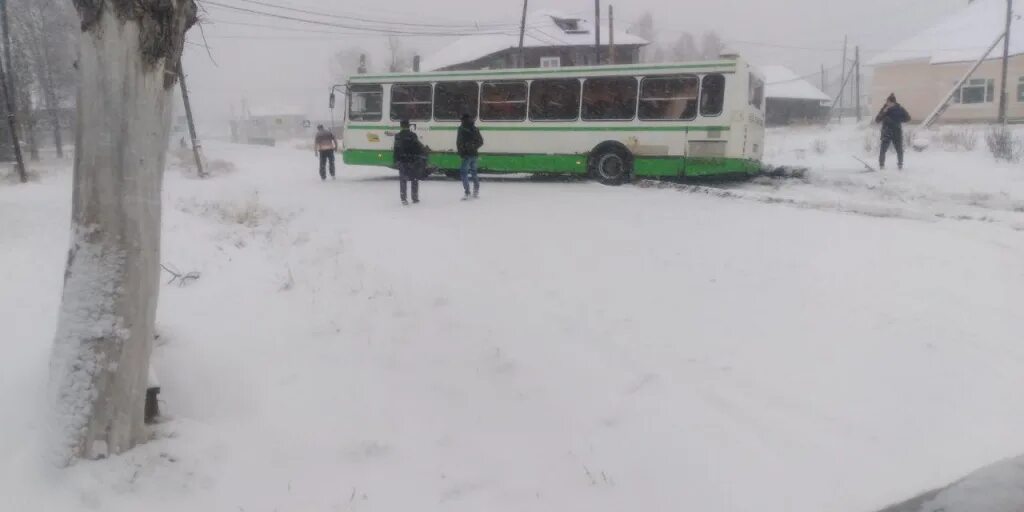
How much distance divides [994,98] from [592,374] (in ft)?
119

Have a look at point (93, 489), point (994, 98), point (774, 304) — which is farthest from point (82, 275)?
point (994, 98)

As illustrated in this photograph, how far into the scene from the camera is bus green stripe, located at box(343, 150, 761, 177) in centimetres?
1426

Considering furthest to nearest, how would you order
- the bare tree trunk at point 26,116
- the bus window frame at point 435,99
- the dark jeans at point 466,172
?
the bare tree trunk at point 26,116 < the bus window frame at point 435,99 < the dark jeans at point 466,172

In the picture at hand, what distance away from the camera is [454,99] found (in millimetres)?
16625

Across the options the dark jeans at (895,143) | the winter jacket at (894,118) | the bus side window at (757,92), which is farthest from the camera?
the dark jeans at (895,143)

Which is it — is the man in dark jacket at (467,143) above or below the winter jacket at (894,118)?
below

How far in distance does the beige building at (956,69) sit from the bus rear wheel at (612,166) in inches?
1023

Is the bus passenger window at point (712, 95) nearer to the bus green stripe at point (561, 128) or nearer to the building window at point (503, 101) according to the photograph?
the bus green stripe at point (561, 128)

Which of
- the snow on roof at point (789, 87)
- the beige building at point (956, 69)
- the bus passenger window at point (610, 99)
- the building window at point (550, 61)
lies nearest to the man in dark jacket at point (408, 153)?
the bus passenger window at point (610, 99)

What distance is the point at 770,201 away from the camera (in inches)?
453

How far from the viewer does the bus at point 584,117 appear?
1419 cm

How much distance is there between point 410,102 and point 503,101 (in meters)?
2.49

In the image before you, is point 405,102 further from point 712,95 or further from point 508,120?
point 712,95

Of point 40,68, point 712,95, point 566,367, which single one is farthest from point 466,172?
point 40,68
